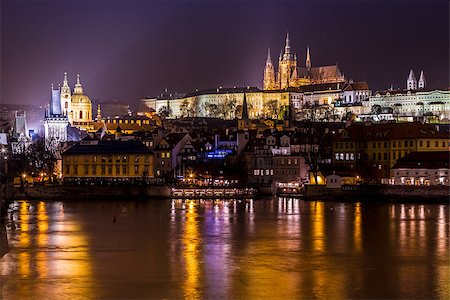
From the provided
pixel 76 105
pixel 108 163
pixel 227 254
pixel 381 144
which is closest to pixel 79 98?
pixel 76 105

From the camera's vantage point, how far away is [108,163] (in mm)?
49594

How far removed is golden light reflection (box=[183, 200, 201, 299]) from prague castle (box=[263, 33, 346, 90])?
106486 mm

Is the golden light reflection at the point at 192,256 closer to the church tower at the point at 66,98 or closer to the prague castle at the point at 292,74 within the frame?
the church tower at the point at 66,98

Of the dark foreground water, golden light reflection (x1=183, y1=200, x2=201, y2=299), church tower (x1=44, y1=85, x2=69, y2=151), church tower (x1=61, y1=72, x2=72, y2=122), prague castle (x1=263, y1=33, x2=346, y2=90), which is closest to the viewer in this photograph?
golden light reflection (x1=183, y1=200, x2=201, y2=299)

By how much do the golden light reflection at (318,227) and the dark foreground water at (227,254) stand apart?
0.12 feet

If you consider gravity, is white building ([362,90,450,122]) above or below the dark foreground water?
above

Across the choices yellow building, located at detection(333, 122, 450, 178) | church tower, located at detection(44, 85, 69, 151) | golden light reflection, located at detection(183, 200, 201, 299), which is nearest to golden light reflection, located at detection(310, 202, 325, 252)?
golden light reflection, located at detection(183, 200, 201, 299)

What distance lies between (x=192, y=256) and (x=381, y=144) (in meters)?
29.2

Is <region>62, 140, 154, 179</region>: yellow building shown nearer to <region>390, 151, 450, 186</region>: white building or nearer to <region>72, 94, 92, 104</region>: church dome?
<region>390, 151, 450, 186</region>: white building

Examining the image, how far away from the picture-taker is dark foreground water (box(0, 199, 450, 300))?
16.9 m

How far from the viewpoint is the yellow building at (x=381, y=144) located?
154ft

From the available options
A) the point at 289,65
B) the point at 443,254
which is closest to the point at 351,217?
the point at 443,254

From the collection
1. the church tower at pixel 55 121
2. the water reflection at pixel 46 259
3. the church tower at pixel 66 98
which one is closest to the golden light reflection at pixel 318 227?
the water reflection at pixel 46 259

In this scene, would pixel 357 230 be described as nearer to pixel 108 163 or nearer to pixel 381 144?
pixel 381 144
